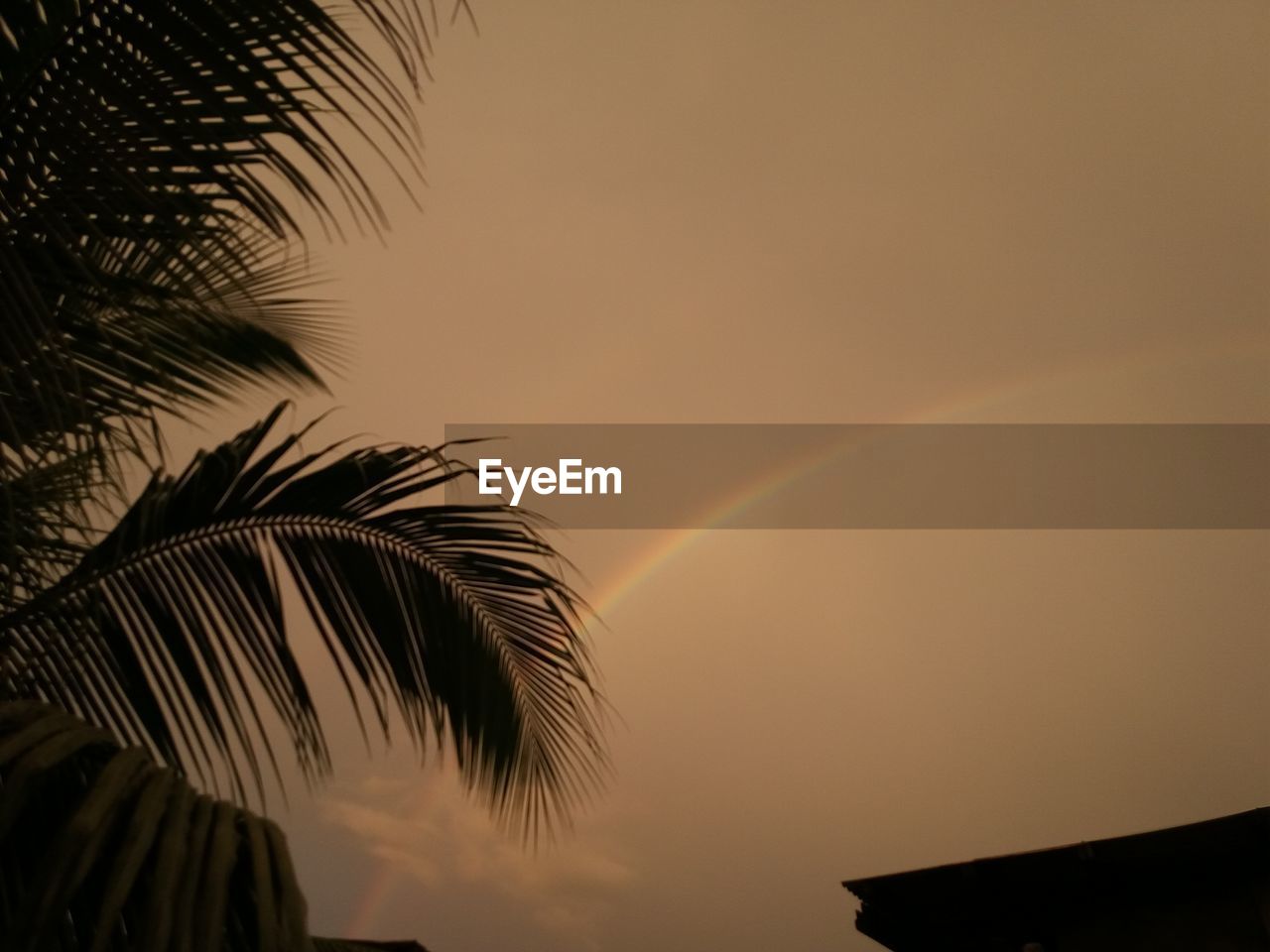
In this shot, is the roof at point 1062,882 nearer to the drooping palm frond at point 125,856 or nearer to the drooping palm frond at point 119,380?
the drooping palm frond at point 119,380

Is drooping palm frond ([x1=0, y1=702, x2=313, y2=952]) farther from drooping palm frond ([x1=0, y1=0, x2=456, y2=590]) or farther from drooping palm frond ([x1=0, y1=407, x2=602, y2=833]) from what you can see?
drooping palm frond ([x1=0, y1=407, x2=602, y2=833])

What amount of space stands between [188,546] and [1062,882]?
573 centimetres

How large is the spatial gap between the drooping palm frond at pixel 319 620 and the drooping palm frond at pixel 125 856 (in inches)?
26.2

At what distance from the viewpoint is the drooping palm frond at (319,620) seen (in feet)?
6.00

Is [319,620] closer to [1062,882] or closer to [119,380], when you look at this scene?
[119,380]

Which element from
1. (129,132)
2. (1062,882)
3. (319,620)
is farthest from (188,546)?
(1062,882)

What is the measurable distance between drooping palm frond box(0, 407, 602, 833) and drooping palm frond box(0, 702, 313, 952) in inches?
26.2

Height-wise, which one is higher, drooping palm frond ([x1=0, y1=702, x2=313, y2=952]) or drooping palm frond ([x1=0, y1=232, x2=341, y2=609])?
drooping palm frond ([x1=0, y1=232, x2=341, y2=609])

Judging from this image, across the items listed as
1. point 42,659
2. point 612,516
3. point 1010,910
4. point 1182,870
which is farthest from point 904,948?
point 612,516

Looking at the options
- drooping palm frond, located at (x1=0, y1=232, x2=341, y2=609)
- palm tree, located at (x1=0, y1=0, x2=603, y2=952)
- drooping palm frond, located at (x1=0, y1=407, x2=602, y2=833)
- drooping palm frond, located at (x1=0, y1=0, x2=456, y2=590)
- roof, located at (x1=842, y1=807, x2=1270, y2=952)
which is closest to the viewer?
palm tree, located at (x1=0, y1=0, x2=603, y2=952)

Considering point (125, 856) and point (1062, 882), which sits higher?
point (1062, 882)

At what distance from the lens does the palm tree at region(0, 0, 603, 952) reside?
92 cm

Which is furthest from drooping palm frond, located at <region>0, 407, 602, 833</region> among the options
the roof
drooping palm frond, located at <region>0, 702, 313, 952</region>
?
the roof

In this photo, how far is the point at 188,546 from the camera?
201 centimetres
